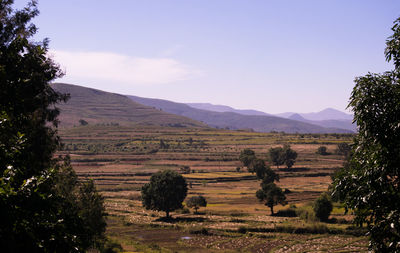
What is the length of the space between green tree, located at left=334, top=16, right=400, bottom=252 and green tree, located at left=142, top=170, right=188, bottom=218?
71903mm

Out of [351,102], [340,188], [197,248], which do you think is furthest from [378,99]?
[197,248]

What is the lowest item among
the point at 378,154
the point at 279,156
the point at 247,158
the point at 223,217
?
the point at 223,217

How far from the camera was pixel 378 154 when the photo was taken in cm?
1628

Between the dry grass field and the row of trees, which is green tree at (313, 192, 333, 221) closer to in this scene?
the dry grass field

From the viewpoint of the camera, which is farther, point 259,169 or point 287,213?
point 259,169

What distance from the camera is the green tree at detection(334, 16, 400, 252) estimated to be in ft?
52.9

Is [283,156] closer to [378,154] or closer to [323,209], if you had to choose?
[323,209]

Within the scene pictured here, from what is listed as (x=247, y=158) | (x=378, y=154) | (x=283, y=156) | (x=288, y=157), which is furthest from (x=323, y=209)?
(x=288, y=157)

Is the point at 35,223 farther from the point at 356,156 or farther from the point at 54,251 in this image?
the point at 356,156

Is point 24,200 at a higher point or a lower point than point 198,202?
higher

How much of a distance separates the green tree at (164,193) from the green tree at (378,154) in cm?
7190

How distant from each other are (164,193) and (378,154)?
74134mm

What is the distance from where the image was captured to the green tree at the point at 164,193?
8694 cm

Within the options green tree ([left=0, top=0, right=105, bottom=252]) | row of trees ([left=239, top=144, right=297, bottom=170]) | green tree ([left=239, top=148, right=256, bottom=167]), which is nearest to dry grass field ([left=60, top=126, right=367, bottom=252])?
row of trees ([left=239, top=144, right=297, bottom=170])
